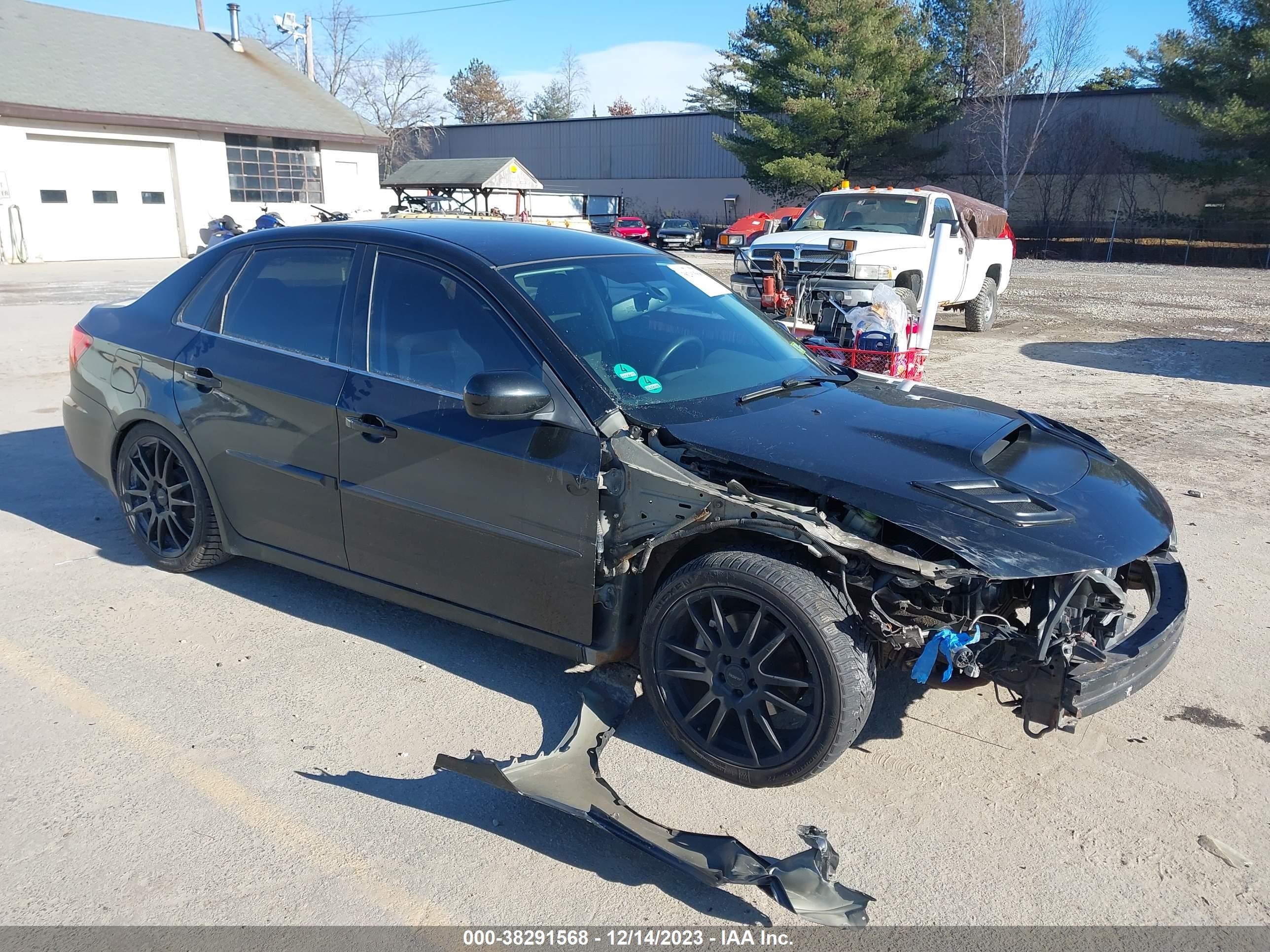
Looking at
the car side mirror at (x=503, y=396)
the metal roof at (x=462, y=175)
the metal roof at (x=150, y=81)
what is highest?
the metal roof at (x=150, y=81)

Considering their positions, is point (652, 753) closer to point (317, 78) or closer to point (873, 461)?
point (873, 461)

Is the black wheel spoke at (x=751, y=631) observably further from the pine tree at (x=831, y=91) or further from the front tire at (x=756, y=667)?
the pine tree at (x=831, y=91)

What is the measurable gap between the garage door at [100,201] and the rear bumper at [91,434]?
24571 mm

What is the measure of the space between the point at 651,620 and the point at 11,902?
6.60 feet

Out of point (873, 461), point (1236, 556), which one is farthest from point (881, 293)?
point (873, 461)

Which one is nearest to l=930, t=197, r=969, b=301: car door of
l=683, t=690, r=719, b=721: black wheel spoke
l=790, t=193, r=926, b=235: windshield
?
l=790, t=193, r=926, b=235: windshield

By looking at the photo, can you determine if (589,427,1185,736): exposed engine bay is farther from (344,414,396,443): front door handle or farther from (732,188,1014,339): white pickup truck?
(732,188,1014,339): white pickup truck

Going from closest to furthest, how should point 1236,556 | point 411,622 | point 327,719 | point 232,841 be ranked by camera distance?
point 232,841, point 327,719, point 411,622, point 1236,556

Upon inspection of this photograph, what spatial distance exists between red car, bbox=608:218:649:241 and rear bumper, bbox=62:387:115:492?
30.5 m

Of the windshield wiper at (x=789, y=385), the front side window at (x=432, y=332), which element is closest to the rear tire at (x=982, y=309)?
the windshield wiper at (x=789, y=385)

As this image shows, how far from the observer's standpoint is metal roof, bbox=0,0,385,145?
25969mm

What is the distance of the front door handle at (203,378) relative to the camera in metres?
4.43

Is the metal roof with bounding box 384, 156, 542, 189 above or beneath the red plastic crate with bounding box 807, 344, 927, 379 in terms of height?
above

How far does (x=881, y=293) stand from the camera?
7.88 metres
